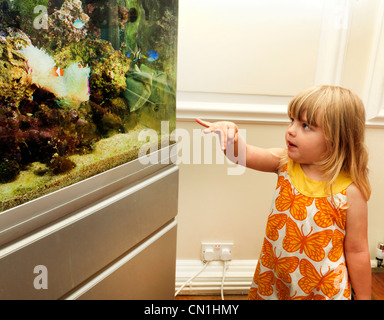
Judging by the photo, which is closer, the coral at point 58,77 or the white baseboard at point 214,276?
the coral at point 58,77

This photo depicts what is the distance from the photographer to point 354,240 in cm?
103

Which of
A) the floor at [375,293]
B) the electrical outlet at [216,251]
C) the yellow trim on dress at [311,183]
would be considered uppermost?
the yellow trim on dress at [311,183]

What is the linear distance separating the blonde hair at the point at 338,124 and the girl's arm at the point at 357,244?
0.04 m

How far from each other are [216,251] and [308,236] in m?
0.73

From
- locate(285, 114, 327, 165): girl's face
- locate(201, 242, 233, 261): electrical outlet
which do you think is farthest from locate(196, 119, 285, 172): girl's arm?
locate(201, 242, 233, 261): electrical outlet

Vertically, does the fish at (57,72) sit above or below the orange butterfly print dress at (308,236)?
above

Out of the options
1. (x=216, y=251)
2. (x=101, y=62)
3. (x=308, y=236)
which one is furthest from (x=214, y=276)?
(x=101, y=62)

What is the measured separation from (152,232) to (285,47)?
0.97 m

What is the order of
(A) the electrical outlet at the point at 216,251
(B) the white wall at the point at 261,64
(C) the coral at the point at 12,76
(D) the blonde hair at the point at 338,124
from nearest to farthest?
(C) the coral at the point at 12,76
(D) the blonde hair at the point at 338,124
(B) the white wall at the point at 261,64
(A) the electrical outlet at the point at 216,251

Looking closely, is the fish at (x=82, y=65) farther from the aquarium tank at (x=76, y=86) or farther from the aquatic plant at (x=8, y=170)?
the aquatic plant at (x=8, y=170)

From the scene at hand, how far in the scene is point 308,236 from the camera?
1041 mm

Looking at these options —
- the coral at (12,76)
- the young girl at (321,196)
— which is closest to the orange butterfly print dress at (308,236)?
the young girl at (321,196)

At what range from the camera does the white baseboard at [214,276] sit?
1697 millimetres
